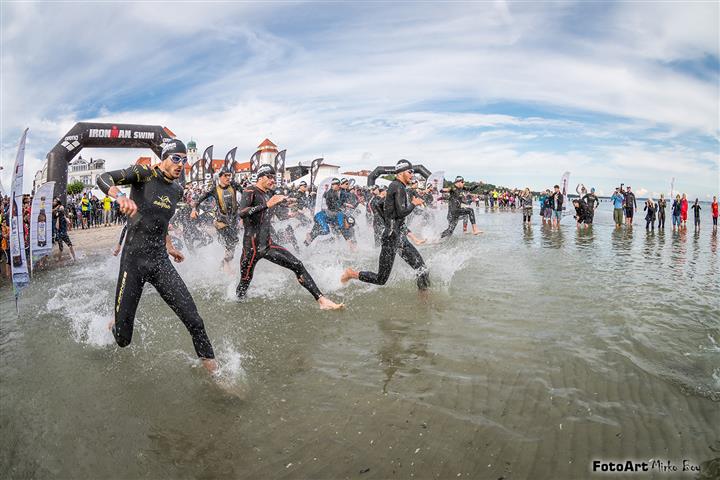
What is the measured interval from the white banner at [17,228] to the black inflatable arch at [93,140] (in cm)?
1353

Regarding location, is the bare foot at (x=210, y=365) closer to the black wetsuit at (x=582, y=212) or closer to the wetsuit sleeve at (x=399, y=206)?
the wetsuit sleeve at (x=399, y=206)

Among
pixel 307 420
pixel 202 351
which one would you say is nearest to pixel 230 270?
pixel 202 351

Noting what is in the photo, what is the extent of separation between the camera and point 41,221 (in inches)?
389

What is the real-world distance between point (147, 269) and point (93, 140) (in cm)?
1974

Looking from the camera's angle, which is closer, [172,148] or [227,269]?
[172,148]

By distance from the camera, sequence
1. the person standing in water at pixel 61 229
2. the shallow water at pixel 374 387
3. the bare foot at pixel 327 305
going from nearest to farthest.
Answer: the shallow water at pixel 374 387, the bare foot at pixel 327 305, the person standing in water at pixel 61 229

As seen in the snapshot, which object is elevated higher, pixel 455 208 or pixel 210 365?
pixel 455 208

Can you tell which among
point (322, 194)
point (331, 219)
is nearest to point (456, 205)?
point (322, 194)

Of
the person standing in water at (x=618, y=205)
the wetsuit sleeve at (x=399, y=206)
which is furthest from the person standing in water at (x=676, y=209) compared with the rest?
the wetsuit sleeve at (x=399, y=206)

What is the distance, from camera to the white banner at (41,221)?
762cm

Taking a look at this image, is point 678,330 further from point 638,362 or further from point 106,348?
point 106,348

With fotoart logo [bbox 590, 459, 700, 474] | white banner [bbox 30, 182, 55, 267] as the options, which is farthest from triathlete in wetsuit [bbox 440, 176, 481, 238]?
fotoart logo [bbox 590, 459, 700, 474]

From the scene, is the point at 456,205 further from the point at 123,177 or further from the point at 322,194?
the point at 123,177

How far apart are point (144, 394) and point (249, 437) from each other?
47.6 inches
